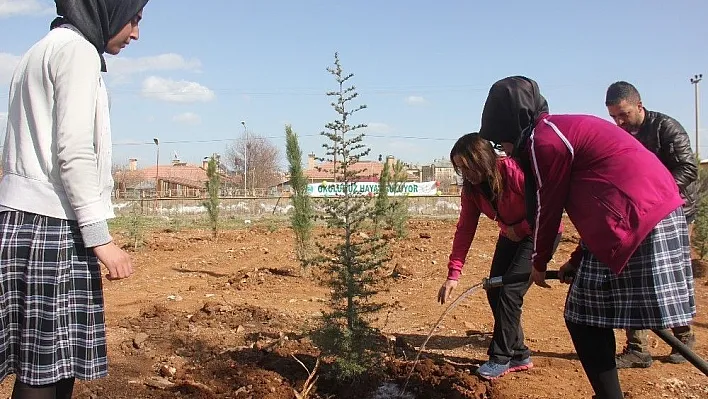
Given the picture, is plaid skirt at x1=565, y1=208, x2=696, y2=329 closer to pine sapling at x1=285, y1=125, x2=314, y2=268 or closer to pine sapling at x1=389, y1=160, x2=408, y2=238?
pine sapling at x1=285, y1=125, x2=314, y2=268

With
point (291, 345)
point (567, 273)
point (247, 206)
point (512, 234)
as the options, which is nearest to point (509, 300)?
point (512, 234)

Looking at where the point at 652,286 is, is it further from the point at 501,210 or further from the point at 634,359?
the point at 634,359

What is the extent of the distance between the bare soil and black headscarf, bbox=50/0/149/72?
2.25m

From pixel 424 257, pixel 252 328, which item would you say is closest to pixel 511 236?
pixel 252 328

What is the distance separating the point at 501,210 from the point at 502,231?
0.27m

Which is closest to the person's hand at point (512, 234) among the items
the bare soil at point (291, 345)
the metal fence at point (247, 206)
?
the bare soil at point (291, 345)

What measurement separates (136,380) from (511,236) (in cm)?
267

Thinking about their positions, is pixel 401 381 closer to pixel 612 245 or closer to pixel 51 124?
pixel 612 245

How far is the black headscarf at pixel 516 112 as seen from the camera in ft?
8.96

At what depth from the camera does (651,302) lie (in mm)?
2385

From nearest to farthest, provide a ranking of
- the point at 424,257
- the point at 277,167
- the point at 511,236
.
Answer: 1. the point at 511,236
2. the point at 424,257
3. the point at 277,167

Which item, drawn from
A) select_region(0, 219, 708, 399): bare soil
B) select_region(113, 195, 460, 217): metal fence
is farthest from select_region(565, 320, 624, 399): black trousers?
select_region(113, 195, 460, 217): metal fence

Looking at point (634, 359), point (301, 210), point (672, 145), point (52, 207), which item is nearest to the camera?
point (52, 207)

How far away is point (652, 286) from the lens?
2.38 metres
